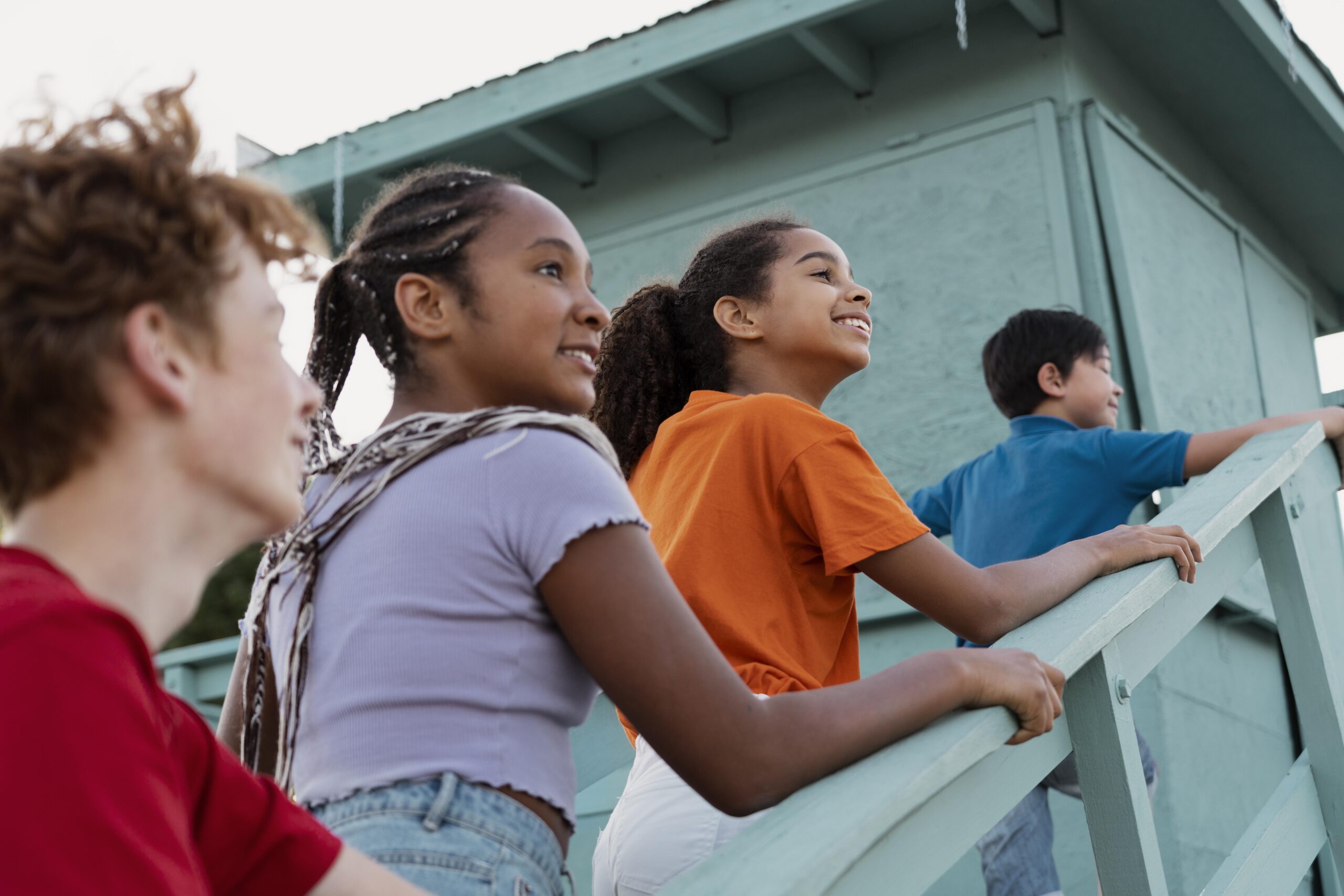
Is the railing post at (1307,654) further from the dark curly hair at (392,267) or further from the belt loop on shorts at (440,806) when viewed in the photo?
the belt loop on shorts at (440,806)

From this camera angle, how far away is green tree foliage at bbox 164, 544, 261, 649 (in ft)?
69.2

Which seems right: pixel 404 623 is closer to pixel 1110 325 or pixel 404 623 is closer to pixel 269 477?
pixel 269 477

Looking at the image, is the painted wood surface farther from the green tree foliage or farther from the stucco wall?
the green tree foliage

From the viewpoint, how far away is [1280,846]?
2152mm

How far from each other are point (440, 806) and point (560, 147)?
5149 millimetres

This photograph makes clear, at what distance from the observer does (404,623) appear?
1.25 meters

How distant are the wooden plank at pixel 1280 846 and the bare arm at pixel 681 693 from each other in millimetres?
938

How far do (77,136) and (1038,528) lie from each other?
8.88 ft

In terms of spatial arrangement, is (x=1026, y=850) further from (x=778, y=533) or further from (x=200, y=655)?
(x=200, y=655)

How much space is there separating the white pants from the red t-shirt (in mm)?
835

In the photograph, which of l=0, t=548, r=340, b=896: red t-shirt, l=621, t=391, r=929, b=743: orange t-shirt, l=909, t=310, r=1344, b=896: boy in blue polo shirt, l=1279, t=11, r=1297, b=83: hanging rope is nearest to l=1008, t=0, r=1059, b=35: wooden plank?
l=1279, t=11, r=1297, b=83: hanging rope

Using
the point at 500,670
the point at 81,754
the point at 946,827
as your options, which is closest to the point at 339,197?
the point at 500,670

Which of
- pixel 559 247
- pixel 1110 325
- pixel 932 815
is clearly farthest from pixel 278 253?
pixel 1110 325

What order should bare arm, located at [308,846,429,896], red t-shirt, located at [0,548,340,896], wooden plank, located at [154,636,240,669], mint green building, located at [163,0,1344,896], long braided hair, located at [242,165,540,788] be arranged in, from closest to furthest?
red t-shirt, located at [0,548,340,896], bare arm, located at [308,846,429,896], long braided hair, located at [242,165,540,788], mint green building, located at [163,0,1344,896], wooden plank, located at [154,636,240,669]
